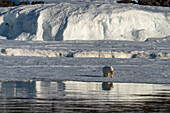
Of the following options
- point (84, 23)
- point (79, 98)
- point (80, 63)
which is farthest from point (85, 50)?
point (79, 98)

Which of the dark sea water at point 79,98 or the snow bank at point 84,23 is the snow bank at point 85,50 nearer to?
the snow bank at point 84,23

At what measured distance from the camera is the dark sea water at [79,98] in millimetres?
6801

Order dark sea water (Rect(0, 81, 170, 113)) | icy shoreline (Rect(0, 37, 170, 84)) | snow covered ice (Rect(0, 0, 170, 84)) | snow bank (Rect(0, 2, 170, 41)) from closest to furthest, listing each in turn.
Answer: dark sea water (Rect(0, 81, 170, 113)) → icy shoreline (Rect(0, 37, 170, 84)) → snow covered ice (Rect(0, 0, 170, 84)) → snow bank (Rect(0, 2, 170, 41))

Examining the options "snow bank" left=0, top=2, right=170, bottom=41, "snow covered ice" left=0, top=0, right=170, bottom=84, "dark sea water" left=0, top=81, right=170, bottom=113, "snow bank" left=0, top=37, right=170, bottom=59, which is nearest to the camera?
A: "dark sea water" left=0, top=81, right=170, bottom=113

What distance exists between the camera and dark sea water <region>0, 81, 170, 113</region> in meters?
6.80

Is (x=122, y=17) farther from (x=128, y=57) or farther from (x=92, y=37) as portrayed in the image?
(x=128, y=57)

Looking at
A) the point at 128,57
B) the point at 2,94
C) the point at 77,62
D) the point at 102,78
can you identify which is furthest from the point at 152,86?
the point at 128,57

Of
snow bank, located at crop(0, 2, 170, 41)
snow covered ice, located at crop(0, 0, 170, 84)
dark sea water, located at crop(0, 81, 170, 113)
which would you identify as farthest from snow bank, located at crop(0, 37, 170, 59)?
dark sea water, located at crop(0, 81, 170, 113)

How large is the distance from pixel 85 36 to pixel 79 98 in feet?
58.4

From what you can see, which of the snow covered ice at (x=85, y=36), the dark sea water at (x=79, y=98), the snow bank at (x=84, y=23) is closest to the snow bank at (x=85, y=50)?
the snow covered ice at (x=85, y=36)

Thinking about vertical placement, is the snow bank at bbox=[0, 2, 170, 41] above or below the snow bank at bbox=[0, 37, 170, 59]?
above

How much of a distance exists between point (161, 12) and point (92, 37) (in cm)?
462

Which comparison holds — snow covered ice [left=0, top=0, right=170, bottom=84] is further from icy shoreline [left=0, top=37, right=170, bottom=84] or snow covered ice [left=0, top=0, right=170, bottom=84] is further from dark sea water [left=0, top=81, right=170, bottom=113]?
dark sea water [left=0, top=81, right=170, bottom=113]

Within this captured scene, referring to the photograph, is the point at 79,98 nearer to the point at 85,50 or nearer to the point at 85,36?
Answer: the point at 85,50
